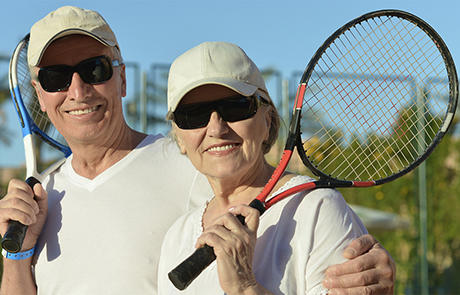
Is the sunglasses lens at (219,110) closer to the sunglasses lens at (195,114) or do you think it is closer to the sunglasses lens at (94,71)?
the sunglasses lens at (195,114)

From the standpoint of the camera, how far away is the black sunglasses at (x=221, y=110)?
2.14 meters

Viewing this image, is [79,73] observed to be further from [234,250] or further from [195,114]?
[234,250]

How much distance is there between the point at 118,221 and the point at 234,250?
0.85 m

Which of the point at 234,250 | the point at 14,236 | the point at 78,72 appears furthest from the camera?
the point at 78,72

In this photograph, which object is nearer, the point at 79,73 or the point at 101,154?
the point at 79,73

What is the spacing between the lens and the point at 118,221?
267cm

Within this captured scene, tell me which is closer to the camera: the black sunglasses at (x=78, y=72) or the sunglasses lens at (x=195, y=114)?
the sunglasses lens at (x=195, y=114)

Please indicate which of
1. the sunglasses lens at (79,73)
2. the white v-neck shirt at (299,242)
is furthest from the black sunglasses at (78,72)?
the white v-neck shirt at (299,242)

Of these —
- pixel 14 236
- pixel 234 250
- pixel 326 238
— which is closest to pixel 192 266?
pixel 234 250

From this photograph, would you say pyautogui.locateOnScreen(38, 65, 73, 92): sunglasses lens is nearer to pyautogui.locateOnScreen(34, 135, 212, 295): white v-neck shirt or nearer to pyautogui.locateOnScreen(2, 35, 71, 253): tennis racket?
pyautogui.locateOnScreen(34, 135, 212, 295): white v-neck shirt

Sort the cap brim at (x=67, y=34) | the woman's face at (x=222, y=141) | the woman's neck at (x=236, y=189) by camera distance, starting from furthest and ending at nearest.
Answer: the cap brim at (x=67, y=34)
the woman's neck at (x=236, y=189)
the woman's face at (x=222, y=141)

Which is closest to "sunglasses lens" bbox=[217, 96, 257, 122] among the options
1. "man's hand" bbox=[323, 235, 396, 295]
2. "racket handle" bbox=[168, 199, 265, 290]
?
"racket handle" bbox=[168, 199, 265, 290]

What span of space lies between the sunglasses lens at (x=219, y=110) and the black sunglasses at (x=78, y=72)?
660 mm

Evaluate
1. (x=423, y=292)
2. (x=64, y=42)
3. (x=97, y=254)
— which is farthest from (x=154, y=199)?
(x=423, y=292)
